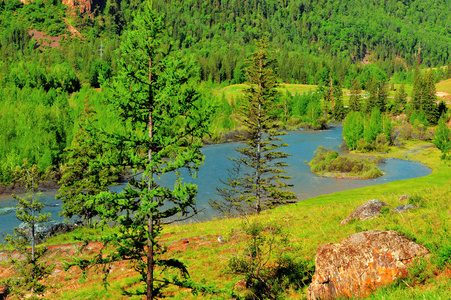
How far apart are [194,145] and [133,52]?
13.0 ft

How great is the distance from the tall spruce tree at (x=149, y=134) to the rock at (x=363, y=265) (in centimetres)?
456

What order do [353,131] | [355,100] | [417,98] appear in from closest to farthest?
[353,131], [417,98], [355,100]

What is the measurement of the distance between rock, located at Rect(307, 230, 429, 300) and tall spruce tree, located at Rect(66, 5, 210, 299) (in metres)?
4.56

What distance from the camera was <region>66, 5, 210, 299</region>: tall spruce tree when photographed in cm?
1148

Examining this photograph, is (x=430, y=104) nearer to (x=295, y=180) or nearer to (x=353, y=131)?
(x=353, y=131)

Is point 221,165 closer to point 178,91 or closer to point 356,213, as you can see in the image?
point 356,213

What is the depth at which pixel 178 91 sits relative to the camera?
1212 cm

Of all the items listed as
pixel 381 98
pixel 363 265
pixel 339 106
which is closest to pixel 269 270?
pixel 363 265

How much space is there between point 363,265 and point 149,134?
790 centimetres

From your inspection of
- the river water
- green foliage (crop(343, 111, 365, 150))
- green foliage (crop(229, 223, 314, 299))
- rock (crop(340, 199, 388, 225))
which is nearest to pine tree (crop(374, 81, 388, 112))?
green foliage (crop(343, 111, 365, 150))

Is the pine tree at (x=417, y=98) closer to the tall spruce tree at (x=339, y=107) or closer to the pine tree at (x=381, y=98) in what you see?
the pine tree at (x=381, y=98)

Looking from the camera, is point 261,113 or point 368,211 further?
point 261,113

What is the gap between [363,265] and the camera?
31.8 feet

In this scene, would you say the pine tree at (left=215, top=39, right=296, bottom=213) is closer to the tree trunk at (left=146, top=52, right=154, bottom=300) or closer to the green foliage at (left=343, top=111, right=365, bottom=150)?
the tree trunk at (left=146, top=52, right=154, bottom=300)
